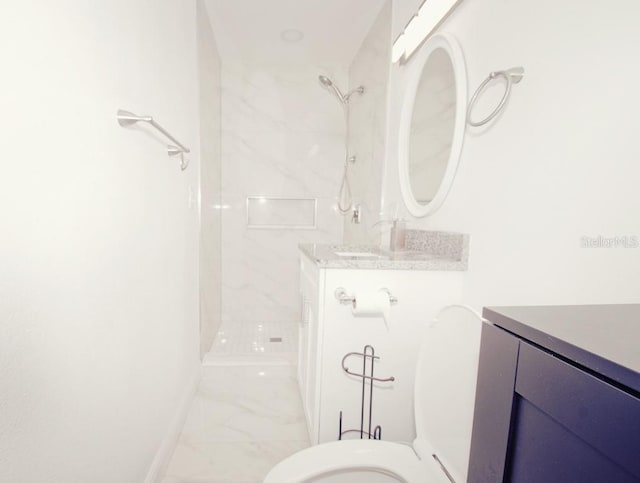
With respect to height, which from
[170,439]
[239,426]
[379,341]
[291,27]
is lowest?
[239,426]

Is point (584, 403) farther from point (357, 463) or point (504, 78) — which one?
point (504, 78)

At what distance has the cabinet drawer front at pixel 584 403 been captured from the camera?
268 mm

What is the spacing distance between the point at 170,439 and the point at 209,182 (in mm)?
1572

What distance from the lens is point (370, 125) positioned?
2271mm

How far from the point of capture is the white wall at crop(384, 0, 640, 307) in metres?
0.67

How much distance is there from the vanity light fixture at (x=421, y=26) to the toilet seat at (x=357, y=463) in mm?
1612

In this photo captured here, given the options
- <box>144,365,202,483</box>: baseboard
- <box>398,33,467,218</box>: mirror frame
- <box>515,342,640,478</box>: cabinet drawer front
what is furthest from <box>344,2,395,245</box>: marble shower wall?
<box>515,342,640,478</box>: cabinet drawer front

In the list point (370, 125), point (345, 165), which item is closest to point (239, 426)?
point (370, 125)

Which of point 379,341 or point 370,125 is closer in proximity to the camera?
point 379,341

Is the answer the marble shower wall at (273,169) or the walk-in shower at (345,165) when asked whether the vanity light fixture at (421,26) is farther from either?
the marble shower wall at (273,169)

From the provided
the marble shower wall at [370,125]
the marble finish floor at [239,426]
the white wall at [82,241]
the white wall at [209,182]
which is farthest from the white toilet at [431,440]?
the white wall at [209,182]

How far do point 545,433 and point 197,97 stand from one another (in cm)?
205

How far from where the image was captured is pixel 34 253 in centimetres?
56

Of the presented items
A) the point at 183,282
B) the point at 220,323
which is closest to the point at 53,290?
the point at 183,282
